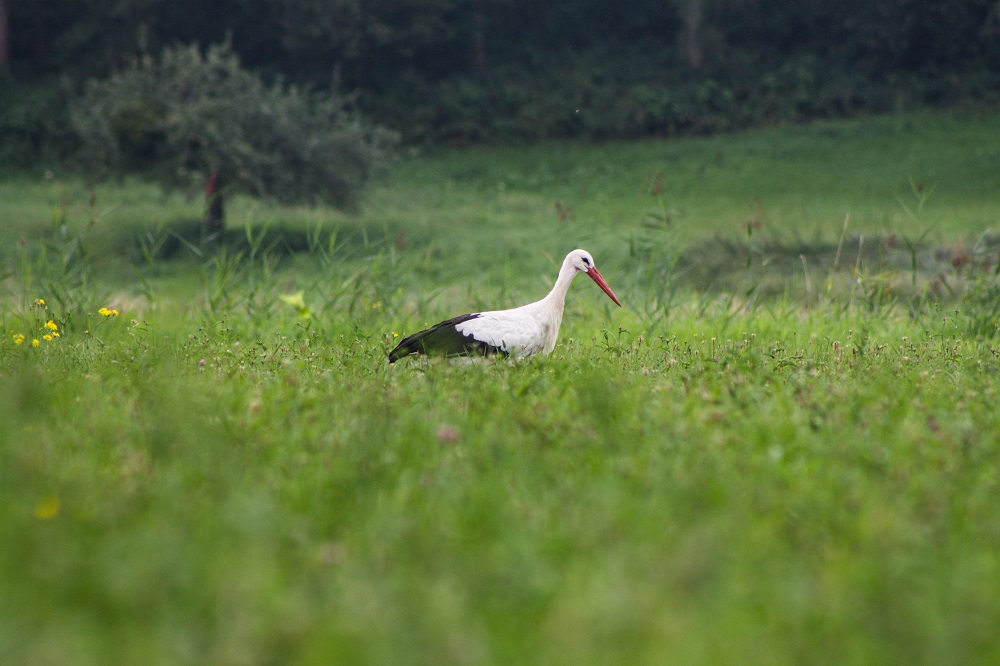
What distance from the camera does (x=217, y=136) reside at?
17.0 metres

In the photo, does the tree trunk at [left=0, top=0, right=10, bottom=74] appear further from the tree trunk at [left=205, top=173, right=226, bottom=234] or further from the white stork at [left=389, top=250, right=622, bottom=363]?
the white stork at [left=389, top=250, right=622, bottom=363]

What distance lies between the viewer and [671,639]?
2.40 meters

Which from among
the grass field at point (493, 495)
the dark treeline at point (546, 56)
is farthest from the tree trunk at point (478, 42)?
the grass field at point (493, 495)

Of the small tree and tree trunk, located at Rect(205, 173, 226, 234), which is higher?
the small tree

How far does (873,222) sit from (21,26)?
29.0 metres

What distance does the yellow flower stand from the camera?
10.2 ft

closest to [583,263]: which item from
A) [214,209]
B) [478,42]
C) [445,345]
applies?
[445,345]

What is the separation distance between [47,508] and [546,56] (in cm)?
3371

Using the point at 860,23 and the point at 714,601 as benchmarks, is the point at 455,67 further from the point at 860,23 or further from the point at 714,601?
the point at 714,601

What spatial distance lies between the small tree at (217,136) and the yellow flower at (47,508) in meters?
14.2

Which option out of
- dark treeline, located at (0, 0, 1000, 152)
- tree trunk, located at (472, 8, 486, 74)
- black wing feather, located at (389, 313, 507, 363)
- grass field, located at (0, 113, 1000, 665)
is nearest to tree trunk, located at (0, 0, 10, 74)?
dark treeline, located at (0, 0, 1000, 152)

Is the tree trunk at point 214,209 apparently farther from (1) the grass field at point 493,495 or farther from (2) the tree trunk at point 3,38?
(2) the tree trunk at point 3,38

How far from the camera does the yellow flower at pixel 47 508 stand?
311 centimetres

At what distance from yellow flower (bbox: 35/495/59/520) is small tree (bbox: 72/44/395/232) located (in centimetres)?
1421
